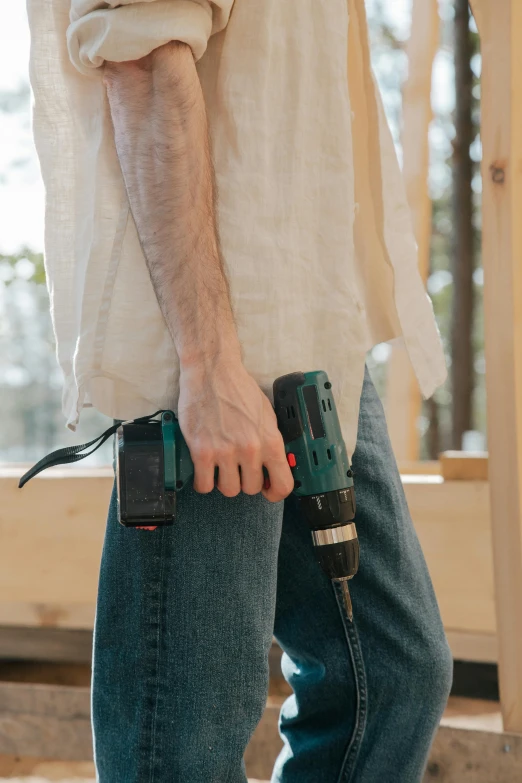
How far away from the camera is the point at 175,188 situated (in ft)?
2.30

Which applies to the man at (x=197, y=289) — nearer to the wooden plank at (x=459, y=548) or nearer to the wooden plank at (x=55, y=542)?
the wooden plank at (x=459, y=548)

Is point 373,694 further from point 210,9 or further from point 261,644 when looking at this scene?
point 210,9

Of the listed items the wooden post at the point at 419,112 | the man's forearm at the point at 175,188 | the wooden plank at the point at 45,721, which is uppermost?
the wooden post at the point at 419,112

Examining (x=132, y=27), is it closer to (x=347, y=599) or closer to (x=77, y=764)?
(x=347, y=599)

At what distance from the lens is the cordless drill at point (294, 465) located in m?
0.68

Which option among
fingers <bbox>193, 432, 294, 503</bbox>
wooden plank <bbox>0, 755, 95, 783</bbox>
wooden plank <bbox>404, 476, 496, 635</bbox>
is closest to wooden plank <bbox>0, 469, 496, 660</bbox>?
wooden plank <bbox>404, 476, 496, 635</bbox>

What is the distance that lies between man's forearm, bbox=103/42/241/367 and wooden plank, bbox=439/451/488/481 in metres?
1.02

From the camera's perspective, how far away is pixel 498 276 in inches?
53.0

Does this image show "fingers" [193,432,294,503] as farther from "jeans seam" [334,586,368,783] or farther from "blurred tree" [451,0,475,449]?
"blurred tree" [451,0,475,449]

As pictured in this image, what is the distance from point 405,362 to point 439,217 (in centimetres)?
628

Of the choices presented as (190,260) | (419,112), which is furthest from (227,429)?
(419,112)

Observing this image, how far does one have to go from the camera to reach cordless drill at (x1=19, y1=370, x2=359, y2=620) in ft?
2.23

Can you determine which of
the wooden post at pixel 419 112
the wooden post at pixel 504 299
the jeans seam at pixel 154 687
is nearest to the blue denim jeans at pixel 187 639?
the jeans seam at pixel 154 687

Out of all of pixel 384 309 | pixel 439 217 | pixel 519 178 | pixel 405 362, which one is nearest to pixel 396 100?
pixel 439 217
